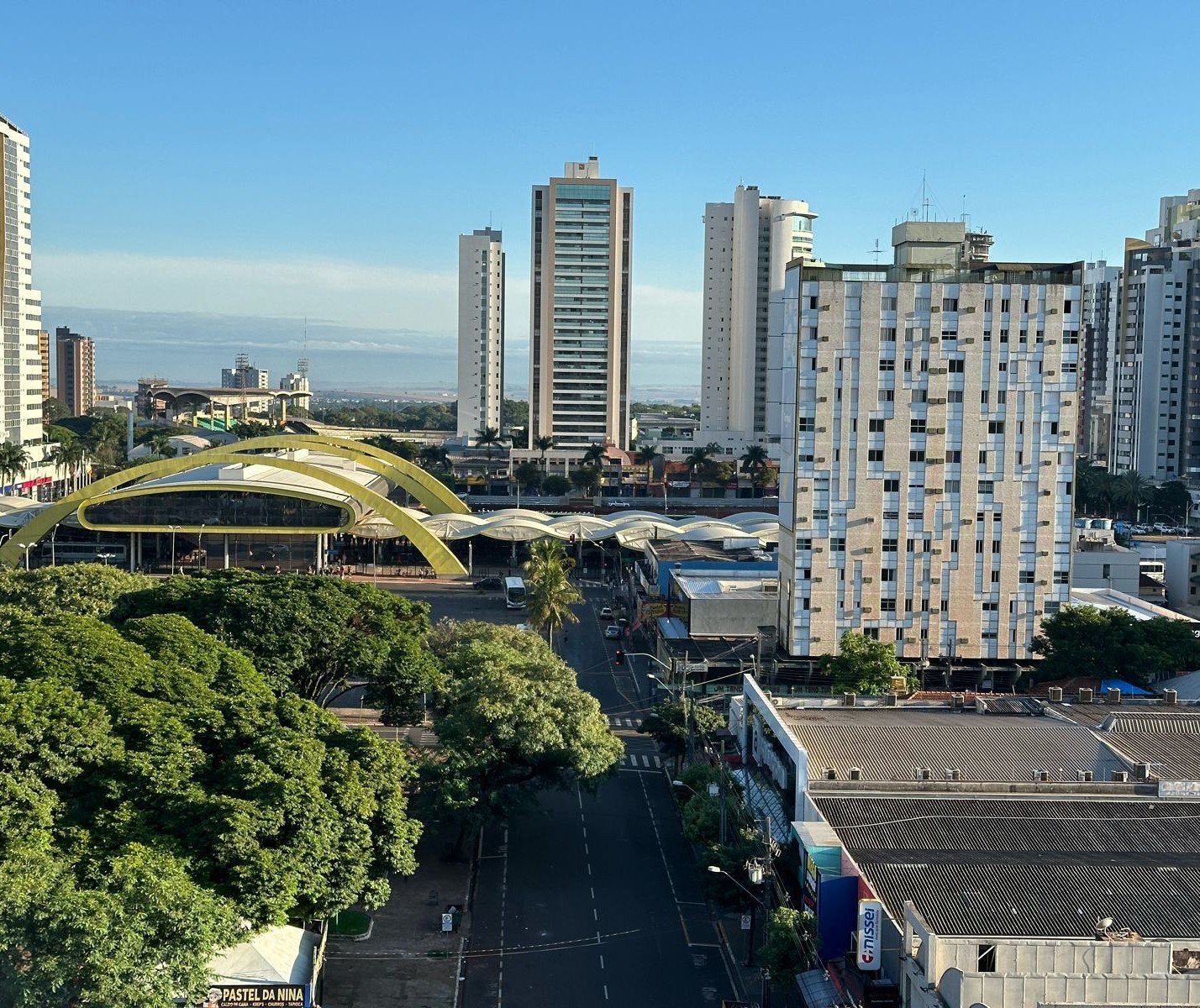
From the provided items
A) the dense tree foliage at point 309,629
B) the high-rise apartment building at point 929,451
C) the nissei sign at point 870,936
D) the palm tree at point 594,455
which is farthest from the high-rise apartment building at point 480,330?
the nissei sign at point 870,936

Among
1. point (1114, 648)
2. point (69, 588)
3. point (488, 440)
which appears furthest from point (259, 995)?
point (488, 440)

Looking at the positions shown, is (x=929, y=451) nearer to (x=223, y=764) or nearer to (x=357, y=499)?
(x=223, y=764)

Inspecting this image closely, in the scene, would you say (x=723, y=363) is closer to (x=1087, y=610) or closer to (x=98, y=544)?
(x=98, y=544)

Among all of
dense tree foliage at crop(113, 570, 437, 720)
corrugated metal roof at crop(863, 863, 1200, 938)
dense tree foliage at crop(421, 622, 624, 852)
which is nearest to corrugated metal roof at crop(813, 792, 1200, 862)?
corrugated metal roof at crop(863, 863, 1200, 938)

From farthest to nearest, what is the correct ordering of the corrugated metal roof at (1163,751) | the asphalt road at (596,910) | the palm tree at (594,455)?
1. the palm tree at (594,455)
2. the corrugated metal roof at (1163,751)
3. the asphalt road at (596,910)

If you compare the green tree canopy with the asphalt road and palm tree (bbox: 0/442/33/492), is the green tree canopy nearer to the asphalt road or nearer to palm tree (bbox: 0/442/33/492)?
the asphalt road

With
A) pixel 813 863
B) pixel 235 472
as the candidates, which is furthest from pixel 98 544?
pixel 813 863

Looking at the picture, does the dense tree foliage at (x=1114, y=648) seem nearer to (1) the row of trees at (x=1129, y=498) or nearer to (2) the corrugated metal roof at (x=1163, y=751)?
(2) the corrugated metal roof at (x=1163, y=751)
